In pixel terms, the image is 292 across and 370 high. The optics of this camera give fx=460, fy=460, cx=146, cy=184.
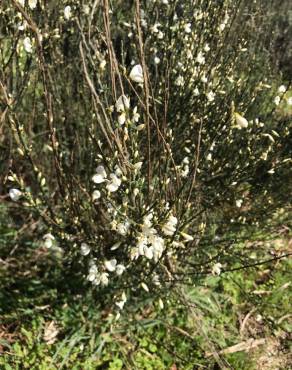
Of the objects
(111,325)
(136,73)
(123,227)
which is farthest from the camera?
(111,325)

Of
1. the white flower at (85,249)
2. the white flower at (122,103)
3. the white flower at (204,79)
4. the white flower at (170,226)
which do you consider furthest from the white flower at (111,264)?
the white flower at (204,79)

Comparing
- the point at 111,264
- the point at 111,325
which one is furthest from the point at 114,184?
the point at 111,325

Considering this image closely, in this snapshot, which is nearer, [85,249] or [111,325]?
[85,249]

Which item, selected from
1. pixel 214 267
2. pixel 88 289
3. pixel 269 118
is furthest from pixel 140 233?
pixel 269 118

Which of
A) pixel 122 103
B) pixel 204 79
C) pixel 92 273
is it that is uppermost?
pixel 122 103

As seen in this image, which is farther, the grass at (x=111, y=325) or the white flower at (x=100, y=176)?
the grass at (x=111, y=325)

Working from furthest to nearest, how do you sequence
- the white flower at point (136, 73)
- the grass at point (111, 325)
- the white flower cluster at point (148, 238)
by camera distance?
1. the grass at point (111, 325)
2. the white flower cluster at point (148, 238)
3. the white flower at point (136, 73)

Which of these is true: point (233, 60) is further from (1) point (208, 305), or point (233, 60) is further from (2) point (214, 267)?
(1) point (208, 305)

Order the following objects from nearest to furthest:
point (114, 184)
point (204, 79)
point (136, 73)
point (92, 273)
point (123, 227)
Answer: point (136, 73), point (114, 184), point (123, 227), point (92, 273), point (204, 79)

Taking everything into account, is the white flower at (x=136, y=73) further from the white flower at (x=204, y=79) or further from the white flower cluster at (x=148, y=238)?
the white flower at (x=204, y=79)

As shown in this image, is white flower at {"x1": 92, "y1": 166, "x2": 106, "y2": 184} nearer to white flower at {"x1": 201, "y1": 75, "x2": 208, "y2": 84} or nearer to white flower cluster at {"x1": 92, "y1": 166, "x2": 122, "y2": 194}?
white flower cluster at {"x1": 92, "y1": 166, "x2": 122, "y2": 194}

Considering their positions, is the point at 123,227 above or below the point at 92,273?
above

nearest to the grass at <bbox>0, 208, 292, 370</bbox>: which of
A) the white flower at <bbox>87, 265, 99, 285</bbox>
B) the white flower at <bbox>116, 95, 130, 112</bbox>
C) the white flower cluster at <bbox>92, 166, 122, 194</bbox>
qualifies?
the white flower at <bbox>87, 265, 99, 285</bbox>

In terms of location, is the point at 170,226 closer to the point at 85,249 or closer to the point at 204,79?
the point at 85,249
